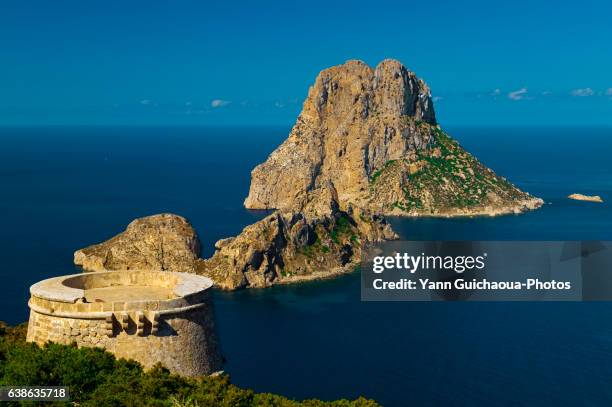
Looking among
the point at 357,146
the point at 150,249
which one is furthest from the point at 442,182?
the point at 150,249

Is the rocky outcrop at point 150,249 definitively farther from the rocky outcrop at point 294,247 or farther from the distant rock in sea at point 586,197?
the distant rock in sea at point 586,197

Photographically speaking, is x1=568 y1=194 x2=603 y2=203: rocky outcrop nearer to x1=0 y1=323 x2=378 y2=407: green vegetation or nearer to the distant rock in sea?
the distant rock in sea

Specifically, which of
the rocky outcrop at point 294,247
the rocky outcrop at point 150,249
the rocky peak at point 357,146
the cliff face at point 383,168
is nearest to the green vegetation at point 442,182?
the cliff face at point 383,168

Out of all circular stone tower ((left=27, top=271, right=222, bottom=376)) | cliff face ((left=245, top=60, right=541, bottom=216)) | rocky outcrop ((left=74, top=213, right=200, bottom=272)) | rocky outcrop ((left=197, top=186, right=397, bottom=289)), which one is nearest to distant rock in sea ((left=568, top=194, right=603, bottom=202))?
cliff face ((left=245, top=60, right=541, bottom=216))

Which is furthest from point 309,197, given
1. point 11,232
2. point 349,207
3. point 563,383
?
point 563,383

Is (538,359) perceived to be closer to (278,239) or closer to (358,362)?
(358,362)

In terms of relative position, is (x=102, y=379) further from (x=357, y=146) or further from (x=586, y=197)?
(x=586, y=197)
